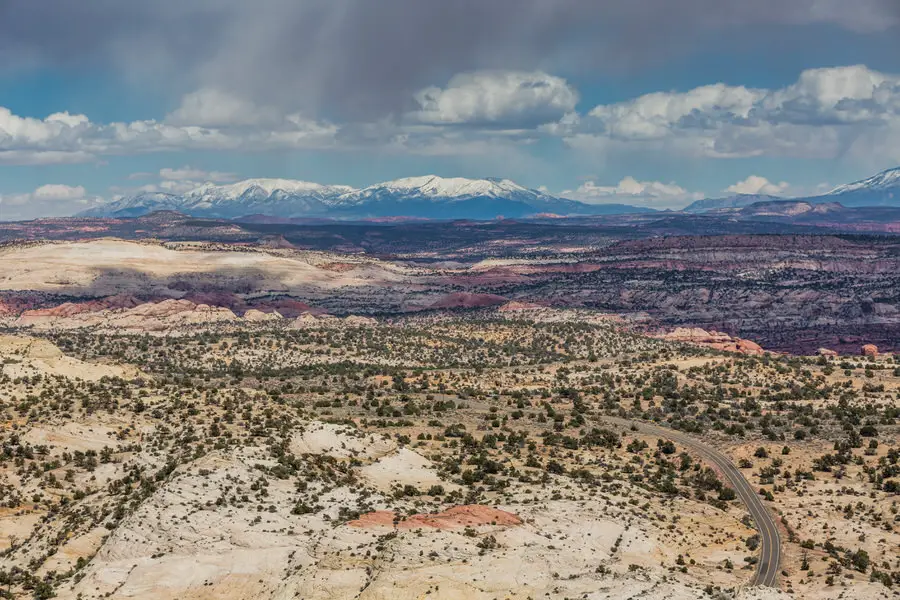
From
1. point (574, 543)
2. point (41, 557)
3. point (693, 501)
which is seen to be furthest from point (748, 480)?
point (41, 557)

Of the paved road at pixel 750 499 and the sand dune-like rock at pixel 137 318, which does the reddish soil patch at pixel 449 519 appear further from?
the sand dune-like rock at pixel 137 318

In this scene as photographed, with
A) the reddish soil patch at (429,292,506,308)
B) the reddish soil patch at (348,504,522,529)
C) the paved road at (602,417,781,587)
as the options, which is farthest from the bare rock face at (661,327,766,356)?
the reddish soil patch at (348,504,522,529)

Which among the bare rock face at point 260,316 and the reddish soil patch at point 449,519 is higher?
the reddish soil patch at point 449,519

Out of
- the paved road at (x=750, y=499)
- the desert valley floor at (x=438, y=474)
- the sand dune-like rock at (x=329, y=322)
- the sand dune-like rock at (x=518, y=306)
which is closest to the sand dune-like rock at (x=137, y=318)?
Answer: the sand dune-like rock at (x=329, y=322)

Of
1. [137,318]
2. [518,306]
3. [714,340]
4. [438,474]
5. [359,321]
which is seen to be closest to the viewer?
[438,474]

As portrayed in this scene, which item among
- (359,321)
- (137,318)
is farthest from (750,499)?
(137,318)

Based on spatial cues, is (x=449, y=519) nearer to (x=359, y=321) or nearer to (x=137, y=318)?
(x=359, y=321)
